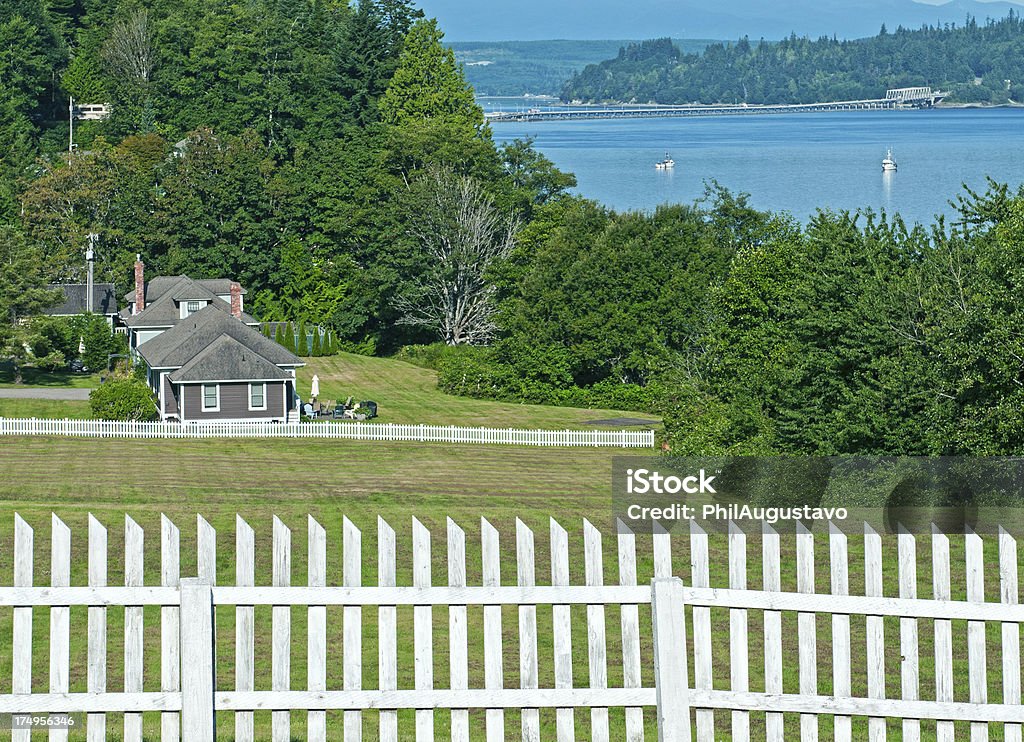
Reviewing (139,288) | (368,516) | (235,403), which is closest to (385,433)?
(235,403)

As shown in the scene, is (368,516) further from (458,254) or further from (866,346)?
(458,254)

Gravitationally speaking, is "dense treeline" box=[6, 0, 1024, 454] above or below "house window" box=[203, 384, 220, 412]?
above

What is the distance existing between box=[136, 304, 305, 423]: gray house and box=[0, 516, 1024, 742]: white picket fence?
1904 inches

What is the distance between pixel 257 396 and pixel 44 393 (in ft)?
36.8

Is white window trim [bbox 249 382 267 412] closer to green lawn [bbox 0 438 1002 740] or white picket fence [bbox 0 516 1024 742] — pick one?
green lawn [bbox 0 438 1002 740]

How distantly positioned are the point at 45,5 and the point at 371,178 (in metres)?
55.9

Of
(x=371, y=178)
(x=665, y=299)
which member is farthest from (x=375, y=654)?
(x=371, y=178)

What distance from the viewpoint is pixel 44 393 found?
→ 63.0 meters

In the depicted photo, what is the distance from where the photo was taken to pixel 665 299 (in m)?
70.2

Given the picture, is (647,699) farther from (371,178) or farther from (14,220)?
(14,220)

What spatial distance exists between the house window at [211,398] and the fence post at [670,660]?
4986 centimetres

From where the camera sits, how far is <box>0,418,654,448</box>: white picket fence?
2061 inches

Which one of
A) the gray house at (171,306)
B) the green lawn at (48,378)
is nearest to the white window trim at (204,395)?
the gray house at (171,306)

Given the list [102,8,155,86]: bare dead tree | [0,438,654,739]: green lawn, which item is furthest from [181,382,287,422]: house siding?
[102,8,155,86]: bare dead tree
